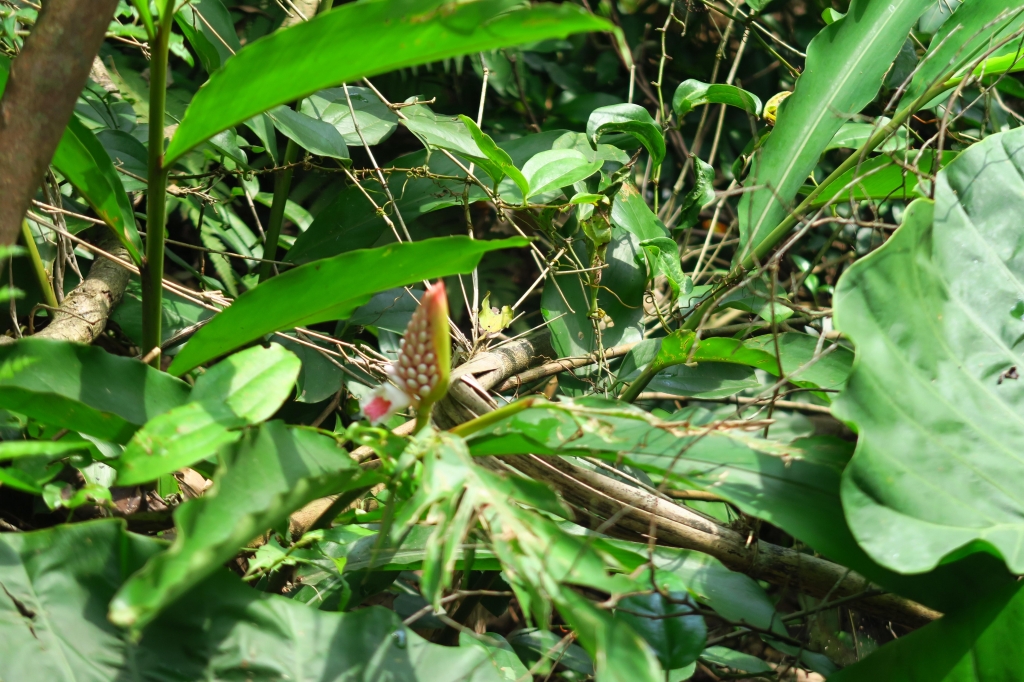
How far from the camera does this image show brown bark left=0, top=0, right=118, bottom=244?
1.73ft

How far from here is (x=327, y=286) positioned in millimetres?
612

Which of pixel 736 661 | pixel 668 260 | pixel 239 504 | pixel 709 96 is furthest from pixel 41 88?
pixel 736 661

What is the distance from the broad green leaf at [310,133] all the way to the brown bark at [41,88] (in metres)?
0.35

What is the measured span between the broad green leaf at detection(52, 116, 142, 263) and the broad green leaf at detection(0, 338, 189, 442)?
115 millimetres

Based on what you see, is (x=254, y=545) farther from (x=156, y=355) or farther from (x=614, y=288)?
(x=614, y=288)

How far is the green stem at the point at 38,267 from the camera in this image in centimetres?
84

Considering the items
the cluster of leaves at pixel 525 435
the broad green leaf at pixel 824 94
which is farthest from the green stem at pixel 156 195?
the broad green leaf at pixel 824 94

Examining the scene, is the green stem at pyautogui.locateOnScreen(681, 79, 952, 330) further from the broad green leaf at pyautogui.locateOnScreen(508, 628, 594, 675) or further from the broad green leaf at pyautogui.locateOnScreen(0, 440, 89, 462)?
the broad green leaf at pyautogui.locateOnScreen(0, 440, 89, 462)

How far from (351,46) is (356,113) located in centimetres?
62

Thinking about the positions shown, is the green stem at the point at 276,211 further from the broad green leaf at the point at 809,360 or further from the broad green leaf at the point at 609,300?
the broad green leaf at the point at 809,360

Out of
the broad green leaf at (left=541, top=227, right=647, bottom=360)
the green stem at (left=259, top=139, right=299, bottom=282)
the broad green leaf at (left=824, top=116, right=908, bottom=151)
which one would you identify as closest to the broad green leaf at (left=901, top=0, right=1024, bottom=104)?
the broad green leaf at (left=824, top=116, right=908, bottom=151)

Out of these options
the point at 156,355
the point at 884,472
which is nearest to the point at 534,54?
the point at 156,355

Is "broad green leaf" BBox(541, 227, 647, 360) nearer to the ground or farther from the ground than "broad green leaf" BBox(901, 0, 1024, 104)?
nearer to the ground

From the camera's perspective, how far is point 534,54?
1.73 meters
